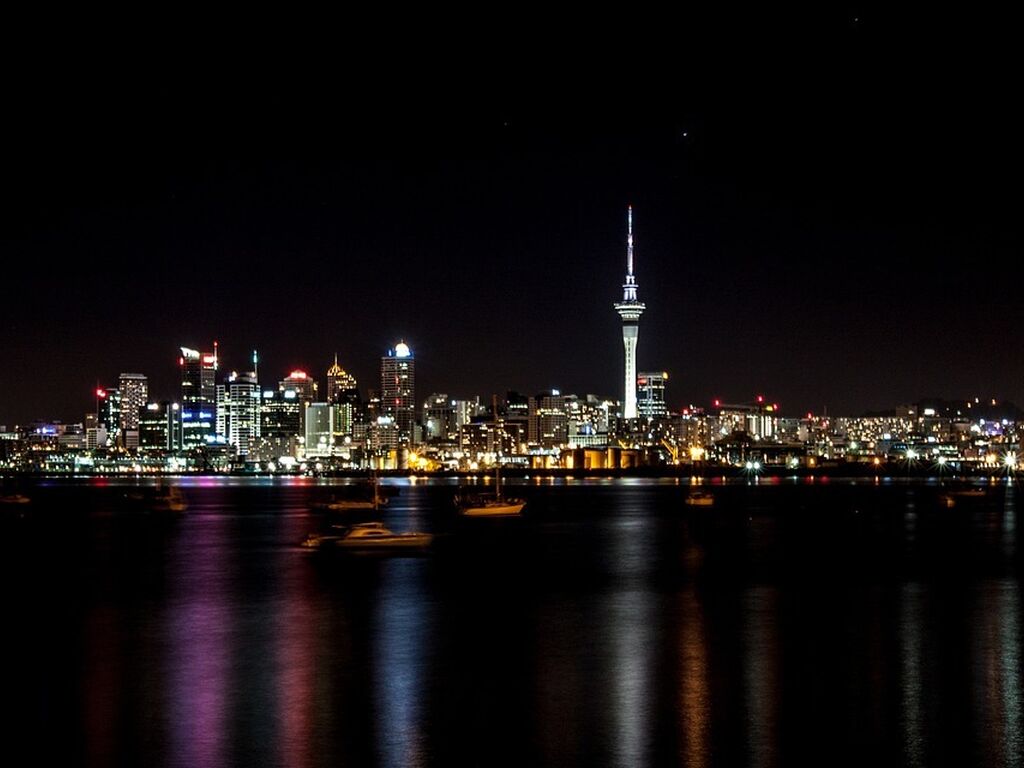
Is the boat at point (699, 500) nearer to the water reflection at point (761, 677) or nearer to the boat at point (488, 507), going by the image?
the boat at point (488, 507)

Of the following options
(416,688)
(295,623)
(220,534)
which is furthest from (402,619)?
(220,534)

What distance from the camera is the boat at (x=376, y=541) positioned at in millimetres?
43344

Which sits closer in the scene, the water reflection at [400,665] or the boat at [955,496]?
the water reflection at [400,665]

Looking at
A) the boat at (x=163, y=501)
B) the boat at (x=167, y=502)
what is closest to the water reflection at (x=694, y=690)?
the boat at (x=167, y=502)

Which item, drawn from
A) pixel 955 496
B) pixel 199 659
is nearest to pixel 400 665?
pixel 199 659

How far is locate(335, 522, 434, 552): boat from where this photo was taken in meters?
43.3

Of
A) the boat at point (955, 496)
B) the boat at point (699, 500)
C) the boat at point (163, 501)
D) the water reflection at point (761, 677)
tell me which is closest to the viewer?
the water reflection at point (761, 677)

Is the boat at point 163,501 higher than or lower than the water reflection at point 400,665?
lower

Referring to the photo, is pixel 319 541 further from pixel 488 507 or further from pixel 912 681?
pixel 912 681

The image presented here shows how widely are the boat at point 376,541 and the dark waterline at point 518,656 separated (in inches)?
29.9

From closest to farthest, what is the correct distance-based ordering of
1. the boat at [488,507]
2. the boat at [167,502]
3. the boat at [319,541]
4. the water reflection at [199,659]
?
the water reflection at [199,659] < the boat at [319,541] < the boat at [488,507] < the boat at [167,502]

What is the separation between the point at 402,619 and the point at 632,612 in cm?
480

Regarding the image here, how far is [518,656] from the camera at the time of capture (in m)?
21.7

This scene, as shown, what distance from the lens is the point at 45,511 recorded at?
8025 centimetres
